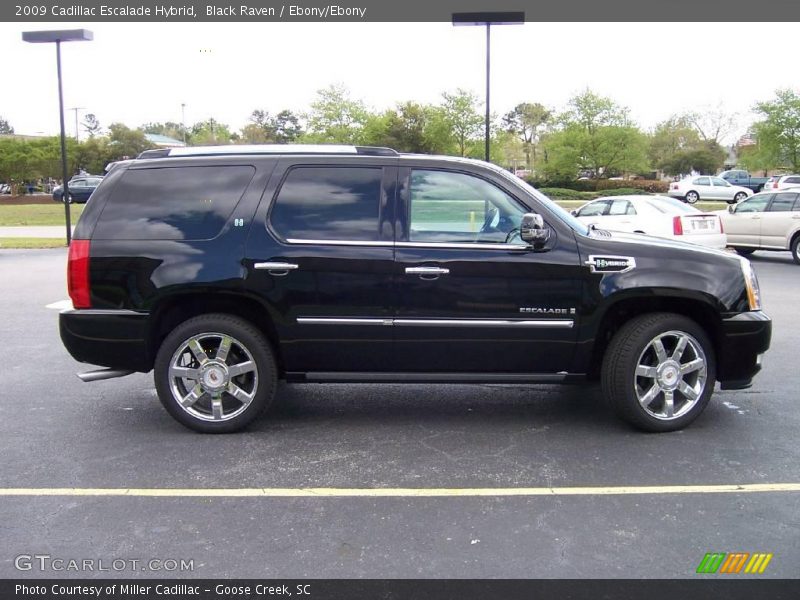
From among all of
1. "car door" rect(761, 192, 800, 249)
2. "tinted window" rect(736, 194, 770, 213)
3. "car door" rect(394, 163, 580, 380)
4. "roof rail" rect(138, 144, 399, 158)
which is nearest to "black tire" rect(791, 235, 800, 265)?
"car door" rect(761, 192, 800, 249)

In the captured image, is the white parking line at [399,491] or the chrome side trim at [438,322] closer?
the white parking line at [399,491]

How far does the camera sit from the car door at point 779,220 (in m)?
15.2

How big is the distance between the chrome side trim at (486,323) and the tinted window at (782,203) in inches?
506

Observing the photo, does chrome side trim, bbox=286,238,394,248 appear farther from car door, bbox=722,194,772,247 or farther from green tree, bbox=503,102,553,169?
green tree, bbox=503,102,553,169

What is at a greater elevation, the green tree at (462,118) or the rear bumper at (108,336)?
the green tree at (462,118)

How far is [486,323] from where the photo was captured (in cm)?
493

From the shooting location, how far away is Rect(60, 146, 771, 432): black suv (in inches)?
193

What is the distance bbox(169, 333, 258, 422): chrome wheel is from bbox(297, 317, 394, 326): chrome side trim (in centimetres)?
46

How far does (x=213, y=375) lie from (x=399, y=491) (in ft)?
5.50

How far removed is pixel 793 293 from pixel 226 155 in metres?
9.63

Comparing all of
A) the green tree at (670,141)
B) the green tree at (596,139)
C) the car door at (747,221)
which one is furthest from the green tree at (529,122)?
the car door at (747,221)

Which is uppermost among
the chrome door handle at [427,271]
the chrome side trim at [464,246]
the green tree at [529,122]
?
the green tree at [529,122]

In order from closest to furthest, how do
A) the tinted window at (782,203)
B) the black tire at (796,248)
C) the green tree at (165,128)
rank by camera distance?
the black tire at (796,248), the tinted window at (782,203), the green tree at (165,128)

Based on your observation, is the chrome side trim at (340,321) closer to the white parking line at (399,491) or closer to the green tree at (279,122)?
the white parking line at (399,491)
